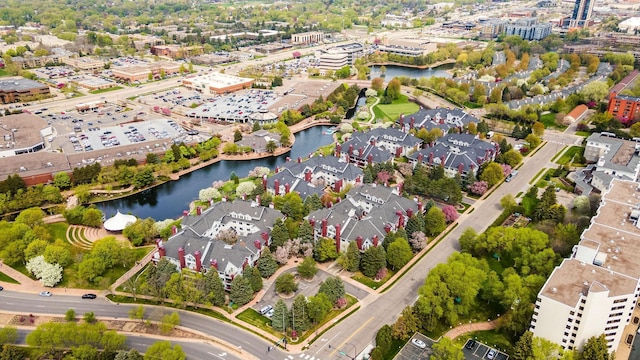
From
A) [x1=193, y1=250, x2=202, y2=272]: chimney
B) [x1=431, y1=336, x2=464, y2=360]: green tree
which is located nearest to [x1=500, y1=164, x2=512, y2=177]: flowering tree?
[x1=431, y1=336, x2=464, y2=360]: green tree

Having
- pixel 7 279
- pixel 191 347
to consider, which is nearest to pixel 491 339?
pixel 191 347

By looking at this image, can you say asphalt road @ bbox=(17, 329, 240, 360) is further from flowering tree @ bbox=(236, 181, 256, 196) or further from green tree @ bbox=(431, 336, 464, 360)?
flowering tree @ bbox=(236, 181, 256, 196)

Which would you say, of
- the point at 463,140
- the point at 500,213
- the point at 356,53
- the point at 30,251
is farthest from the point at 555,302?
the point at 356,53

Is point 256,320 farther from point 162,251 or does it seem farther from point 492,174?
point 492,174

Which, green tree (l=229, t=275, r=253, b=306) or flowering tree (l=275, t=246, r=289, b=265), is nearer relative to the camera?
green tree (l=229, t=275, r=253, b=306)

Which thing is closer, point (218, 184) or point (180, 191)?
point (218, 184)

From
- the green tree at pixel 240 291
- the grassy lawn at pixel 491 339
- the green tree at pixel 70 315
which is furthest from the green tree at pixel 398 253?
the green tree at pixel 70 315
